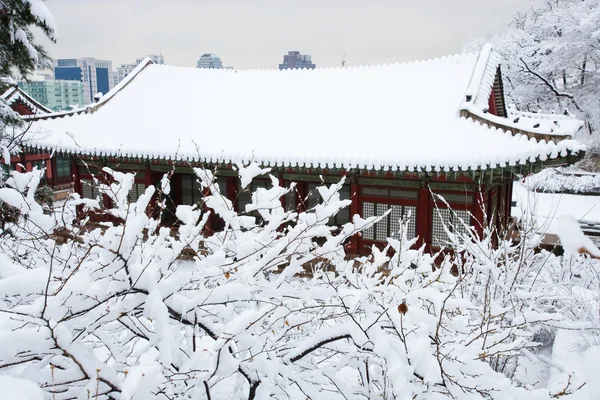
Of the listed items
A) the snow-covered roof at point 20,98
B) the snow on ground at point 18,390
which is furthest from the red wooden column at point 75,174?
the snow on ground at point 18,390

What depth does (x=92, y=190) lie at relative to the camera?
1295cm

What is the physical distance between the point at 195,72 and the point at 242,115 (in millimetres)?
4007

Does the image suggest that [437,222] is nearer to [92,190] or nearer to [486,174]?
[486,174]

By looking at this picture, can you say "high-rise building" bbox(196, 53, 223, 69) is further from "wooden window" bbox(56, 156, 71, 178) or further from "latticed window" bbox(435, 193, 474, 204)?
"latticed window" bbox(435, 193, 474, 204)

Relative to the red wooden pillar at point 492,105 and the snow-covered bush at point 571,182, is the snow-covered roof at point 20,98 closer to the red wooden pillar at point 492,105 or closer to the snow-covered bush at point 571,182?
the red wooden pillar at point 492,105

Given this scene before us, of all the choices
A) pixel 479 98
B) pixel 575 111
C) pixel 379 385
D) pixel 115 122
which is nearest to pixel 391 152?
pixel 479 98

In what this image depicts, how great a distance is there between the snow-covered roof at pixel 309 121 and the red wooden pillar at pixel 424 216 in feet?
3.54

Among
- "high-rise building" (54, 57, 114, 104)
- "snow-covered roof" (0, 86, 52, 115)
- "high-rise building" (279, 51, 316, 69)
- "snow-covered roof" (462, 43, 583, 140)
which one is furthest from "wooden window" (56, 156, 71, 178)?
"high-rise building" (279, 51, 316, 69)

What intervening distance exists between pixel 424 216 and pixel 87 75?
432ft

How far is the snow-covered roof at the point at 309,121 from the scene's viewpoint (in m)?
8.31

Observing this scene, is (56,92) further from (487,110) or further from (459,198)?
(459,198)

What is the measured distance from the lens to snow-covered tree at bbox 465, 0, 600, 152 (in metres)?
20.6

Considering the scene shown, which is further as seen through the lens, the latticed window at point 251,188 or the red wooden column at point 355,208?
the latticed window at point 251,188

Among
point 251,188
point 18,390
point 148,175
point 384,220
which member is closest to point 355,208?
point 384,220
